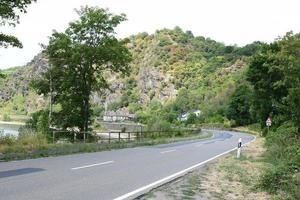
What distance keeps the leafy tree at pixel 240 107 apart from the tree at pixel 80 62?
267 feet

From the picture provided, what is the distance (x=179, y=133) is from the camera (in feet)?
207

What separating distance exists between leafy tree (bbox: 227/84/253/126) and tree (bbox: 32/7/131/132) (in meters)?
81.4

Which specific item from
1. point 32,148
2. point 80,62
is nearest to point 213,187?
point 32,148

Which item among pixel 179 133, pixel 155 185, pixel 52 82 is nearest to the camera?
pixel 155 185

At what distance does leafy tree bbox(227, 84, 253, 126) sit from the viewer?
11466cm

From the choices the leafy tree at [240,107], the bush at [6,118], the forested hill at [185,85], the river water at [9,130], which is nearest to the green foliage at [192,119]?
the forested hill at [185,85]

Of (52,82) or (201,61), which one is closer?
Result: (52,82)

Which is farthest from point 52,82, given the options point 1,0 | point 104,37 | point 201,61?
point 201,61

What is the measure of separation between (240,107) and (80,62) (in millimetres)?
85104

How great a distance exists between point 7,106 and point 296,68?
14652 centimetres

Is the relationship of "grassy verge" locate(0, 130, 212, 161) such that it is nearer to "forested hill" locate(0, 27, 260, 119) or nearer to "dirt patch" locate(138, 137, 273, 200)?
"dirt patch" locate(138, 137, 273, 200)

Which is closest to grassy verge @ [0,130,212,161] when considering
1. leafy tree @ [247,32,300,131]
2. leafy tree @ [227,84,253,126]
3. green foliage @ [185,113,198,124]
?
leafy tree @ [247,32,300,131]

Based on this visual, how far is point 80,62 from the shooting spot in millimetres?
35250

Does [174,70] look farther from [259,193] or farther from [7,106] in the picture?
[259,193]
